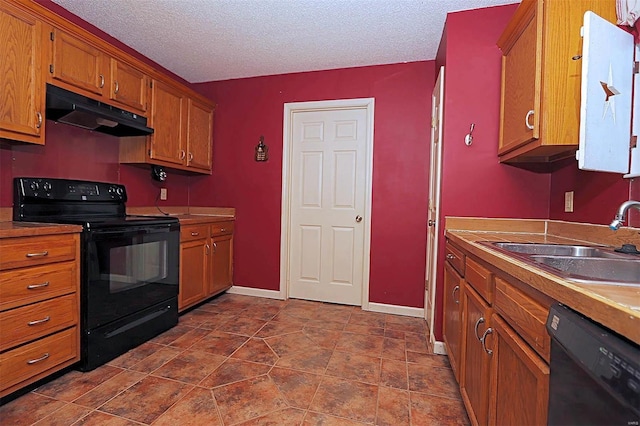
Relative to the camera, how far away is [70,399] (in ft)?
5.25

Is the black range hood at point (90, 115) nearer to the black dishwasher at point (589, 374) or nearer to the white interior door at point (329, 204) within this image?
the white interior door at point (329, 204)

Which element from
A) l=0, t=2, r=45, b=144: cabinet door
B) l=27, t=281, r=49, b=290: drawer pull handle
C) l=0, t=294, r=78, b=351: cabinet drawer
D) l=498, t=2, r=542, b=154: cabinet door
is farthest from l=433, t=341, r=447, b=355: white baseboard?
l=0, t=2, r=45, b=144: cabinet door

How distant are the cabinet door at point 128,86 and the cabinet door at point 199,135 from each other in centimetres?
59

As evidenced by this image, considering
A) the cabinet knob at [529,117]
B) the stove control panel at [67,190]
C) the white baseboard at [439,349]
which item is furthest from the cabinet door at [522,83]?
the stove control panel at [67,190]

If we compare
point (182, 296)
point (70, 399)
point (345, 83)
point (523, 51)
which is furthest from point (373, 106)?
point (70, 399)

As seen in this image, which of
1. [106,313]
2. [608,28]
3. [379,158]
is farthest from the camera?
[379,158]

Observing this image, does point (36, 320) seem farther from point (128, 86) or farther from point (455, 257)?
point (455, 257)

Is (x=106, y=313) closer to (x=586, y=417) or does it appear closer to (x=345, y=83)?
(x=586, y=417)

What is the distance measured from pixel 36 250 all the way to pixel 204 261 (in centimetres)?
149

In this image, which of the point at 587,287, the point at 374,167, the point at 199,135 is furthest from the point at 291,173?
the point at 587,287

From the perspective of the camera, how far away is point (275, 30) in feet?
8.14

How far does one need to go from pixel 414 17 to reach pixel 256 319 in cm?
278

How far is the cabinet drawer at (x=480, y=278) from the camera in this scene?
3.95 ft

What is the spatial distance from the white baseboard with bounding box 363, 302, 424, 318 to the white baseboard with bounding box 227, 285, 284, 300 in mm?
1021
